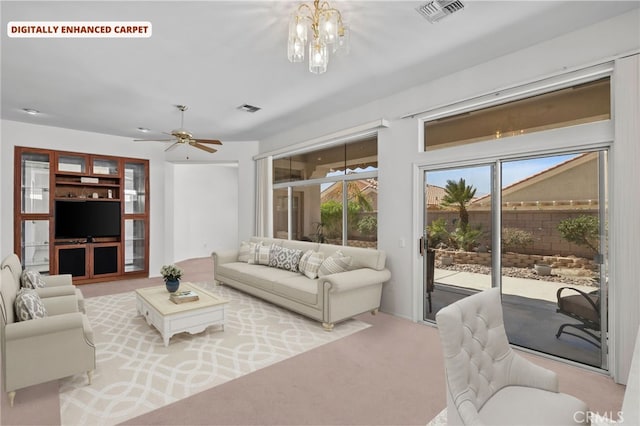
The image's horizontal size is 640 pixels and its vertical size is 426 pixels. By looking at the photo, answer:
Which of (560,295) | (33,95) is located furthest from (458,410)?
(33,95)

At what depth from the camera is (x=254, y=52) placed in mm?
3146

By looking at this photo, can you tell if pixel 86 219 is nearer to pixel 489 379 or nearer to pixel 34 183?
pixel 34 183

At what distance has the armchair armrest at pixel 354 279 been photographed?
3.61 metres

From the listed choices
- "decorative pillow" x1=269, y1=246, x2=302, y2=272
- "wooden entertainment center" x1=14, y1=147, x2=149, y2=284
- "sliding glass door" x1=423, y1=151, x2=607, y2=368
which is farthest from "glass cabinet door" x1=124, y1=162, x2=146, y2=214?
"sliding glass door" x1=423, y1=151, x2=607, y2=368

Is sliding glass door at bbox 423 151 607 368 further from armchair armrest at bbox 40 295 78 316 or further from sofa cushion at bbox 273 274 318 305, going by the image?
armchair armrest at bbox 40 295 78 316

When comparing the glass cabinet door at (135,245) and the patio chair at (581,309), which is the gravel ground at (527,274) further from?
the glass cabinet door at (135,245)

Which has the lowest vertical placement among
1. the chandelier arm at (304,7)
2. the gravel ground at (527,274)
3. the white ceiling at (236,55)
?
the gravel ground at (527,274)

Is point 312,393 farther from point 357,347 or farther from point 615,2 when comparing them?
point 615,2

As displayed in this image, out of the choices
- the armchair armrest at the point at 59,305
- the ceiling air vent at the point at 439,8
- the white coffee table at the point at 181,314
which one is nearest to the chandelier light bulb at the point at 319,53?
the ceiling air vent at the point at 439,8

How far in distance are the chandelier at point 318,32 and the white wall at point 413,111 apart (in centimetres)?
185

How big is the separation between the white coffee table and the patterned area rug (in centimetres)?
13

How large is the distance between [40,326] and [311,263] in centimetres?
292

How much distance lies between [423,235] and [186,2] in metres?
3.36

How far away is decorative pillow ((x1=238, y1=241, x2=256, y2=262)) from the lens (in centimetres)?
A: 572
